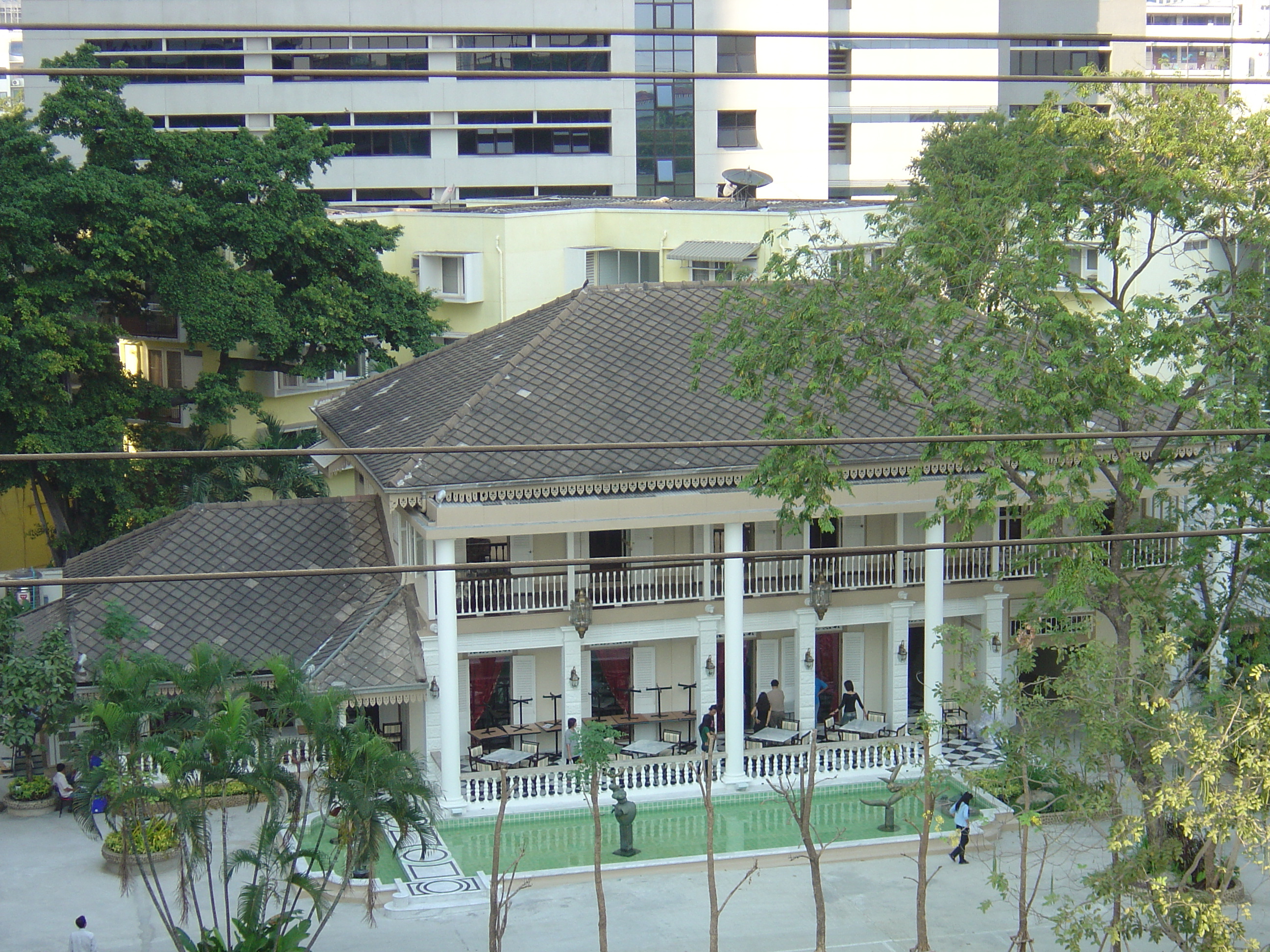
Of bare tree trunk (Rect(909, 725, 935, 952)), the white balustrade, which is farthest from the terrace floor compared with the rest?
the white balustrade

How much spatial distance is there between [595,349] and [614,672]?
5550mm

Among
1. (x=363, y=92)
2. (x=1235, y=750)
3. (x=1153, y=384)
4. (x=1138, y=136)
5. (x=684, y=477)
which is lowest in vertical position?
(x=1235, y=750)

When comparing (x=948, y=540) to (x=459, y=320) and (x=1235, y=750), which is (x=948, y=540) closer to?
(x=1235, y=750)

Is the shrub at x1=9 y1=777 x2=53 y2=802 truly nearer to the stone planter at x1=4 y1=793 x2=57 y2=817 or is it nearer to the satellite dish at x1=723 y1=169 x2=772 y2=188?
the stone planter at x1=4 y1=793 x2=57 y2=817

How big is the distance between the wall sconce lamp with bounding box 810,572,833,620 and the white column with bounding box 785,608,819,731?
14cm

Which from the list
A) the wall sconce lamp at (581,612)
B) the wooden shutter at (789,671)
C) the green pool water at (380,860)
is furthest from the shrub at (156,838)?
the wooden shutter at (789,671)

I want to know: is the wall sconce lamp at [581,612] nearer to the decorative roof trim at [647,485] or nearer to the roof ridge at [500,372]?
the decorative roof trim at [647,485]

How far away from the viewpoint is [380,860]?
21.4m

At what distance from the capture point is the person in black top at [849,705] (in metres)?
26.9

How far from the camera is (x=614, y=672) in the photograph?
26.8 metres

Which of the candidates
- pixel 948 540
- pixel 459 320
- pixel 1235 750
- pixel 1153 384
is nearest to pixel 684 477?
pixel 948 540

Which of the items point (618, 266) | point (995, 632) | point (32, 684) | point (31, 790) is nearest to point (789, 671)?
point (995, 632)

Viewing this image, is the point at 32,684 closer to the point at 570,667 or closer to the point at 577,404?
the point at 570,667

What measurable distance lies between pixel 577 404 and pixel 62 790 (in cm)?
1008
